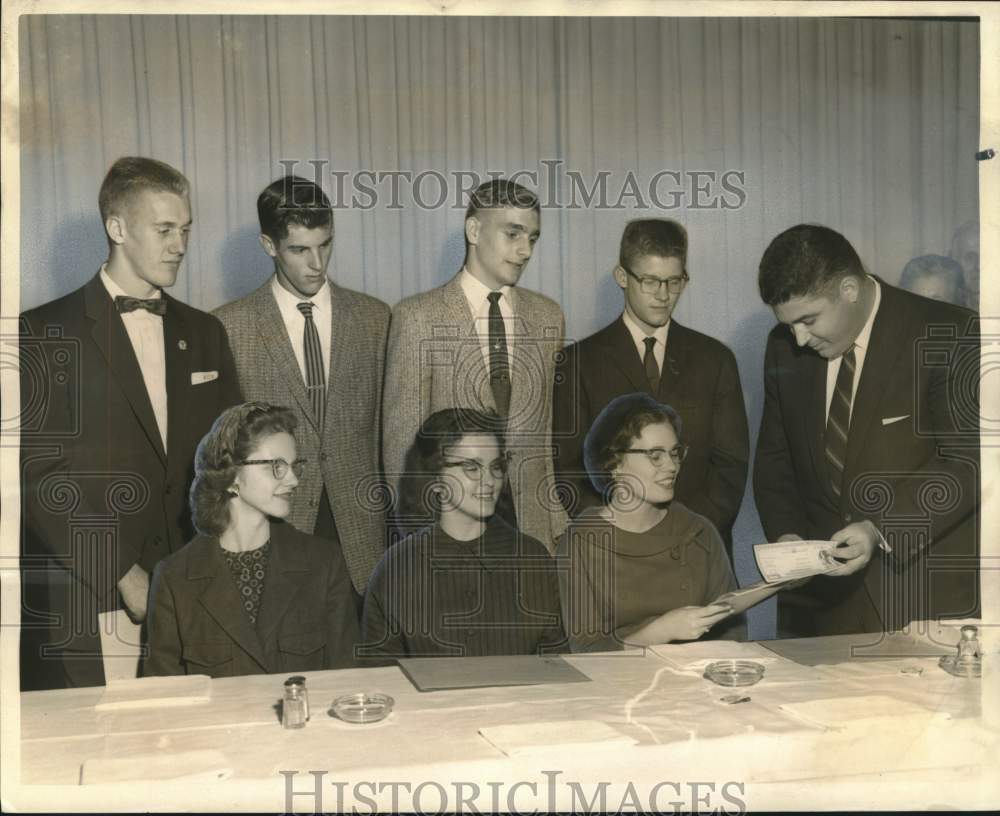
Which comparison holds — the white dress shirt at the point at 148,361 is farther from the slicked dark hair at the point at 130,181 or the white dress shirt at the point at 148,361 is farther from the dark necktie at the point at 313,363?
the dark necktie at the point at 313,363

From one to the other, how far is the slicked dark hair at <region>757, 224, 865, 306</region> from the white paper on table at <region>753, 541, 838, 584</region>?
99cm

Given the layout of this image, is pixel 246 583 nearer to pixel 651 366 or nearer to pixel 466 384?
pixel 466 384

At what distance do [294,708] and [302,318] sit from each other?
1.76m

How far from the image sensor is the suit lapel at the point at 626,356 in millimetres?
4973

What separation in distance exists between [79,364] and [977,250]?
11.7 feet

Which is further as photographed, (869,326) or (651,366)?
(869,326)

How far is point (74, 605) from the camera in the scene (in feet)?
15.4

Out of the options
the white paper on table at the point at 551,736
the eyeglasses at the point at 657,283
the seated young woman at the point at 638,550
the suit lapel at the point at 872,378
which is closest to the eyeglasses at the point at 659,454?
the seated young woman at the point at 638,550

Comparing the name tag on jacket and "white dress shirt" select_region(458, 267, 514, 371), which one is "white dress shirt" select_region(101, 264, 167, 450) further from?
"white dress shirt" select_region(458, 267, 514, 371)

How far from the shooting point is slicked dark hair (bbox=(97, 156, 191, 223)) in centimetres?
466

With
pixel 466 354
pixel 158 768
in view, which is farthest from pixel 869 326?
pixel 158 768

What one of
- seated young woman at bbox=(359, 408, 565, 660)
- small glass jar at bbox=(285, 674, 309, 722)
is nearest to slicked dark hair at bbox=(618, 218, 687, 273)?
seated young woman at bbox=(359, 408, 565, 660)

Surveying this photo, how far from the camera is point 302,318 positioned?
4.82 m

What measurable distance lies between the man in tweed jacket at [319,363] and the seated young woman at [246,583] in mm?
149
